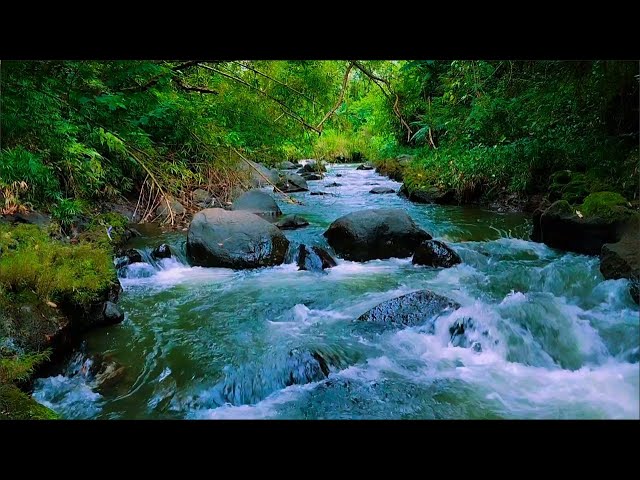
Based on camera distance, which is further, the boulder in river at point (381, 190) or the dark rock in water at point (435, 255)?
the boulder in river at point (381, 190)

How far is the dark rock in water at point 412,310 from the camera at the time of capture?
153 inches

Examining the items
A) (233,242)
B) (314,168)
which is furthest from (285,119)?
(314,168)

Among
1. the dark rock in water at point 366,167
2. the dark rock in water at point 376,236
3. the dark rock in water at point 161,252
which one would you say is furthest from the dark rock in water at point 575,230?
the dark rock in water at point 366,167

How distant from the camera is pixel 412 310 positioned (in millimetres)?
3961

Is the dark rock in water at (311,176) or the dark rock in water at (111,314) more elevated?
the dark rock in water at (311,176)

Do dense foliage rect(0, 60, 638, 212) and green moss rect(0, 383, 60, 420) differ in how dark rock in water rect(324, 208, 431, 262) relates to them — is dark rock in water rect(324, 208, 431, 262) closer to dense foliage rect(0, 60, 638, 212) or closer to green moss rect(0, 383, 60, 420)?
dense foliage rect(0, 60, 638, 212)

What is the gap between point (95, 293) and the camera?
12.7ft

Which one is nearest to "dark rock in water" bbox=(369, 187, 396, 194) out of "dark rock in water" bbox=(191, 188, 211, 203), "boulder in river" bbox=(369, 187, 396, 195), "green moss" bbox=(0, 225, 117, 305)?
"boulder in river" bbox=(369, 187, 396, 195)

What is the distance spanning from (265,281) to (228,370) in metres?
2.08

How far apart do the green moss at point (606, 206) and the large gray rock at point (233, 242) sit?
397cm

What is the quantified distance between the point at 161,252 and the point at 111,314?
1.99 metres

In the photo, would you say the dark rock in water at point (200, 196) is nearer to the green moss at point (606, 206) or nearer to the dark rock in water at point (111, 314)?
the dark rock in water at point (111, 314)
